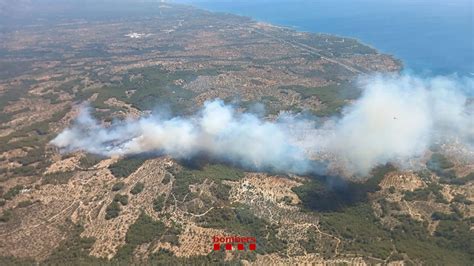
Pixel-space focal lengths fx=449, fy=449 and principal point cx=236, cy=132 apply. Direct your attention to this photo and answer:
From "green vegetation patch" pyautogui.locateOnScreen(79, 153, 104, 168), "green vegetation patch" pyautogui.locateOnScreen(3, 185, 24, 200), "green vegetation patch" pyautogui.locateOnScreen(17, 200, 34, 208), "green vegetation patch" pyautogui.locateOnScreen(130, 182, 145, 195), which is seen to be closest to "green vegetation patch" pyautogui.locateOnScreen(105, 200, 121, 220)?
"green vegetation patch" pyautogui.locateOnScreen(130, 182, 145, 195)

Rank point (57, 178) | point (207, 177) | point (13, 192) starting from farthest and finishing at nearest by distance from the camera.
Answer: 1. point (207, 177)
2. point (57, 178)
3. point (13, 192)

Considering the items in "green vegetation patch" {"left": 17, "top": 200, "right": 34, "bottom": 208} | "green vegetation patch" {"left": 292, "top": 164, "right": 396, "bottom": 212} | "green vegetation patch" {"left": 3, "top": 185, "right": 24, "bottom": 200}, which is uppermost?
"green vegetation patch" {"left": 292, "top": 164, "right": 396, "bottom": 212}

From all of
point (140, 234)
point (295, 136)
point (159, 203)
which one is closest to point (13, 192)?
point (159, 203)

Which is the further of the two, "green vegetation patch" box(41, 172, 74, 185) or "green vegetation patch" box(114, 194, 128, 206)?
"green vegetation patch" box(41, 172, 74, 185)

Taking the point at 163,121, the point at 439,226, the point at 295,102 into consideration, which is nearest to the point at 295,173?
the point at 439,226

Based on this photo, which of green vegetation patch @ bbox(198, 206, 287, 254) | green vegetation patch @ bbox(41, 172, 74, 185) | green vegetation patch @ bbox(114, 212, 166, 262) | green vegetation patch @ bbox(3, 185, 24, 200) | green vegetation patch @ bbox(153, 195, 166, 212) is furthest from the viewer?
green vegetation patch @ bbox(41, 172, 74, 185)

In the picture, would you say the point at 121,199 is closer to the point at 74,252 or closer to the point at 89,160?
the point at 74,252

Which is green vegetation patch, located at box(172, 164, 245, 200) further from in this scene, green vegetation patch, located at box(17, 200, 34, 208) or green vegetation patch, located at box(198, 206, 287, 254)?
green vegetation patch, located at box(17, 200, 34, 208)

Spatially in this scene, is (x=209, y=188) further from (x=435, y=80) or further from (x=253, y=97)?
(x=435, y=80)

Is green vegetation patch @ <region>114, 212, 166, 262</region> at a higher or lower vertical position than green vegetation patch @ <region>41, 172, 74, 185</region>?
higher
